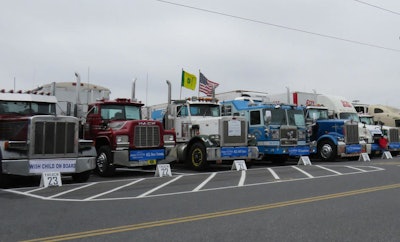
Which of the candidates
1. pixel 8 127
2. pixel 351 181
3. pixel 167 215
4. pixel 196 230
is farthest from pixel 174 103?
pixel 196 230

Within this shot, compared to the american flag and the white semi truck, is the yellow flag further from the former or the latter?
the white semi truck

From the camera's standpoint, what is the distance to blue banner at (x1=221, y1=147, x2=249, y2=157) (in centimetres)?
1580

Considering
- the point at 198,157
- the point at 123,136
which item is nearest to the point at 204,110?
the point at 198,157

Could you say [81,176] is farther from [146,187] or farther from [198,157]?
[198,157]

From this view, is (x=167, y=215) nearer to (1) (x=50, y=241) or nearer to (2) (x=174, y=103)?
(1) (x=50, y=241)

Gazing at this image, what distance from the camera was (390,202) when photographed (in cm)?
798

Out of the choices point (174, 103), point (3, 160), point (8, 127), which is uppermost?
point (174, 103)

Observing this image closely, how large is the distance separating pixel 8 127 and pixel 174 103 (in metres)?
7.19

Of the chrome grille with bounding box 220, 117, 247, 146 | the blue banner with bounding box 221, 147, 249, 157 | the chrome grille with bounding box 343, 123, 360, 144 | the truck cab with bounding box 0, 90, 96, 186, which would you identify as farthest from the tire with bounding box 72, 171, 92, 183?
the chrome grille with bounding box 343, 123, 360, 144

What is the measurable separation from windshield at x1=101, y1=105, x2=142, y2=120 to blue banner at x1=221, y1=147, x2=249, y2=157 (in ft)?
11.1

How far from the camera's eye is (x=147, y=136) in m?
14.5

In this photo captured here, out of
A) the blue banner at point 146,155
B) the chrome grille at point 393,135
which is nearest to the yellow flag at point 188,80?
the blue banner at point 146,155

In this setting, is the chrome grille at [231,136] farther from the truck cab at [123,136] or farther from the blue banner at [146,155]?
the blue banner at [146,155]

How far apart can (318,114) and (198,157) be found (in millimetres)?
8883
